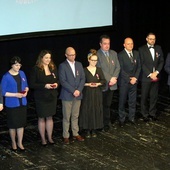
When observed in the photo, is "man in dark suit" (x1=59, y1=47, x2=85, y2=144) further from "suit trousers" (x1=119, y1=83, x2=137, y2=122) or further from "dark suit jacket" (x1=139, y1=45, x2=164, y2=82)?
"dark suit jacket" (x1=139, y1=45, x2=164, y2=82)

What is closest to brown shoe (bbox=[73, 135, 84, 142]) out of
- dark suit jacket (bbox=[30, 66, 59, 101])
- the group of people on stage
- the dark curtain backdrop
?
the group of people on stage

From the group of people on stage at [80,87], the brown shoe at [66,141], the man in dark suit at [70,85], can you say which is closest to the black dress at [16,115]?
the group of people on stage at [80,87]

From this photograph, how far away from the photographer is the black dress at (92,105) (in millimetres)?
6875

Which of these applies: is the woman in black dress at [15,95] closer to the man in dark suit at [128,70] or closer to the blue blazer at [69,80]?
the blue blazer at [69,80]

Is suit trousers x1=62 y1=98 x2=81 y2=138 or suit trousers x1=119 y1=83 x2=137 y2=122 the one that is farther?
suit trousers x1=119 y1=83 x2=137 y2=122

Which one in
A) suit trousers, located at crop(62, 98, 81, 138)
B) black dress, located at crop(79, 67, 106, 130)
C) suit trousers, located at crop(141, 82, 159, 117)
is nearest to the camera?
suit trousers, located at crop(62, 98, 81, 138)

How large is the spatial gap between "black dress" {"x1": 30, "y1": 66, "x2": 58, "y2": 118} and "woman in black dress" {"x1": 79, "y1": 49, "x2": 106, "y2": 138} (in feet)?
1.76

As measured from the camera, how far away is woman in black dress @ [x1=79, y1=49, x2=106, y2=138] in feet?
22.5

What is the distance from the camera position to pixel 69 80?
6668mm

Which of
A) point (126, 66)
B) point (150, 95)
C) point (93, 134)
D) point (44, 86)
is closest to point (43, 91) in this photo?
point (44, 86)

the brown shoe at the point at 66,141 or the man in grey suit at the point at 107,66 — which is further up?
the man in grey suit at the point at 107,66

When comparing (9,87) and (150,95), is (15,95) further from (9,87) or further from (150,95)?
(150,95)

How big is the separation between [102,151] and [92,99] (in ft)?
2.64

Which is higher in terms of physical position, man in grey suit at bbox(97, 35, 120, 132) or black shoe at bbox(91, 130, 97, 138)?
man in grey suit at bbox(97, 35, 120, 132)
